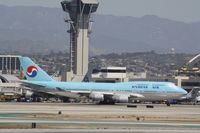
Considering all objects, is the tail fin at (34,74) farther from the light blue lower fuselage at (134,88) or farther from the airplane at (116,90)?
the light blue lower fuselage at (134,88)

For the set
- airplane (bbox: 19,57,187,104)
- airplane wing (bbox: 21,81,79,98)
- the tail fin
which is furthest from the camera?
the tail fin

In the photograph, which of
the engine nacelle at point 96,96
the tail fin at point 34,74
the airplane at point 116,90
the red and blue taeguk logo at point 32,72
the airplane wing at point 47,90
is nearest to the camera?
the engine nacelle at point 96,96

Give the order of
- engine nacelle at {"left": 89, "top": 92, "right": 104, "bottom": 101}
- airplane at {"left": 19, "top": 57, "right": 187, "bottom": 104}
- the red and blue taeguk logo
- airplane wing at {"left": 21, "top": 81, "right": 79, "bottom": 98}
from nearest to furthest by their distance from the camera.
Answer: engine nacelle at {"left": 89, "top": 92, "right": 104, "bottom": 101} < airplane at {"left": 19, "top": 57, "right": 187, "bottom": 104} < airplane wing at {"left": 21, "top": 81, "right": 79, "bottom": 98} < the red and blue taeguk logo

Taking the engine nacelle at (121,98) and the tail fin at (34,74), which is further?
the tail fin at (34,74)

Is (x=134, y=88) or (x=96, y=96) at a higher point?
(x=134, y=88)

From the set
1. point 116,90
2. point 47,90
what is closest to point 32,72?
point 47,90

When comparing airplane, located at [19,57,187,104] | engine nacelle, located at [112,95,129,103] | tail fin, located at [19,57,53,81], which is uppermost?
tail fin, located at [19,57,53,81]

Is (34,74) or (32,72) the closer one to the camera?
(34,74)

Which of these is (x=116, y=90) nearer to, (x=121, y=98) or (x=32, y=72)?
(x=121, y=98)

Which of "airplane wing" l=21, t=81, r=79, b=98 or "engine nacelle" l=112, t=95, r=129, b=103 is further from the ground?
"airplane wing" l=21, t=81, r=79, b=98

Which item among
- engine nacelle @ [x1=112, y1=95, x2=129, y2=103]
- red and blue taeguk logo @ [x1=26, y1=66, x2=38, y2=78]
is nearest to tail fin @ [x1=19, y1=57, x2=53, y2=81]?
red and blue taeguk logo @ [x1=26, y1=66, x2=38, y2=78]

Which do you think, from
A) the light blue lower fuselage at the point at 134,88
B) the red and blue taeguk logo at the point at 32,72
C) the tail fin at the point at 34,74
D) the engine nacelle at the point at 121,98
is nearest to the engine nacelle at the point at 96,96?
the light blue lower fuselage at the point at 134,88

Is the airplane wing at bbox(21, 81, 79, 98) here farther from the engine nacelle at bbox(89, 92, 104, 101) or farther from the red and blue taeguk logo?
the red and blue taeguk logo

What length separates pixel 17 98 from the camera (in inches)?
6201
